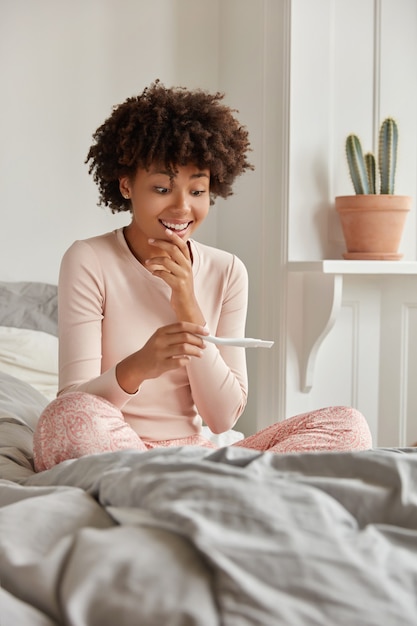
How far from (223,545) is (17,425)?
103 centimetres

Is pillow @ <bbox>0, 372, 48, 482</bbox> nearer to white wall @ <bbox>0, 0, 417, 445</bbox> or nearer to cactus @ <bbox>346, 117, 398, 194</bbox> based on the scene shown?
white wall @ <bbox>0, 0, 417, 445</bbox>

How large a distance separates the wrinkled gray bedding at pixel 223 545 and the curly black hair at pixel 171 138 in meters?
0.77

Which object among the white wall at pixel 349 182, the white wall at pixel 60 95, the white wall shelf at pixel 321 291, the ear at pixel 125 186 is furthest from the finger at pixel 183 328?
the white wall at pixel 60 95

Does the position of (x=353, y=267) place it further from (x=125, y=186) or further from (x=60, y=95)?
(x=60, y=95)

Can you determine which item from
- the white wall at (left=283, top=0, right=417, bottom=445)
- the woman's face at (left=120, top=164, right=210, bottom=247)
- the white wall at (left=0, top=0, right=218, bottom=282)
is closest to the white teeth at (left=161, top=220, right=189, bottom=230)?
the woman's face at (left=120, top=164, right=210, bottom=247)

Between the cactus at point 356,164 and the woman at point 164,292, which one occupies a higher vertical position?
the cactus at point 356,164

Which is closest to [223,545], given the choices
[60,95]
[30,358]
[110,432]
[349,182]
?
[110,432]

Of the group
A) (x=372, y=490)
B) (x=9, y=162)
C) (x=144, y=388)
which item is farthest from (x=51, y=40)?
(x=372, y=490)

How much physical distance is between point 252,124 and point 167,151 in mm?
1182

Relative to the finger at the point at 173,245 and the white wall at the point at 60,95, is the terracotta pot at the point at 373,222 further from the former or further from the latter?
the finger at the point at 173,245

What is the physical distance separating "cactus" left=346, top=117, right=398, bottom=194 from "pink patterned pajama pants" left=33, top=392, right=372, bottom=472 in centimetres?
109

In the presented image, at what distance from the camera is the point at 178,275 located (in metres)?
1.64

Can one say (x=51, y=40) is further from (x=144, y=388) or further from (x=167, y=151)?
(x=144, y=388)

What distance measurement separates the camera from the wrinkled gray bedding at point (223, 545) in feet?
2.46
